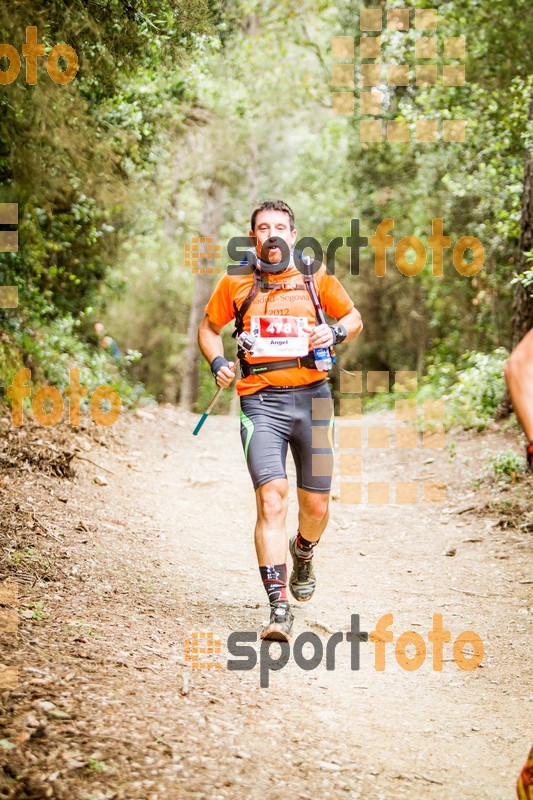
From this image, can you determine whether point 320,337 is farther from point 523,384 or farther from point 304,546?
point 523,384

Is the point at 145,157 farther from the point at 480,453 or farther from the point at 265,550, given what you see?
the point at 265,550

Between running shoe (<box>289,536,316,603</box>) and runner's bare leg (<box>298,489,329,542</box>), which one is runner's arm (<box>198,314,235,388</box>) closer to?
runner's bare leg (<box>298,489,329,542</box>)

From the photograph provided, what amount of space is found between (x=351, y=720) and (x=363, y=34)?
1843 cm

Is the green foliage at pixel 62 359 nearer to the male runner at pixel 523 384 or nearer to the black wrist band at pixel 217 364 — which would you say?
the black wrist band at pixel 217 364

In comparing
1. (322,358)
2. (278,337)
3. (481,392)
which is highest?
(278,337)

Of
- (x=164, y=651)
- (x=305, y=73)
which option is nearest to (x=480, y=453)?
(x=164, y=651)

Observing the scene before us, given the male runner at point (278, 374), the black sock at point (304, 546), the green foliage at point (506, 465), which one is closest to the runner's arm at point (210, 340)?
the male runner at point (278, 374)

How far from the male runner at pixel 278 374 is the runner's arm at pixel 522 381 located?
2.26 m

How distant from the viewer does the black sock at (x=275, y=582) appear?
4.78m

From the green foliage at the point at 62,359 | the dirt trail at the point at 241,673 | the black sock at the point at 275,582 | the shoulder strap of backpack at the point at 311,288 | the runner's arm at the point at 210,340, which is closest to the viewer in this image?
the dirt trail at the point at 241,673

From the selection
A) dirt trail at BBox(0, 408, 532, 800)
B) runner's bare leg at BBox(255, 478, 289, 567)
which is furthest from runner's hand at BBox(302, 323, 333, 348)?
dirt trail at BBox(0, 408, 532, 800)

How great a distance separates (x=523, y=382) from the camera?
2719 millimetres

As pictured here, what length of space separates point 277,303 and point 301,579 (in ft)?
6.26

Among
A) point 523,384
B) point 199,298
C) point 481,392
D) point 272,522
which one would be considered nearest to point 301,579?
point 272,522
